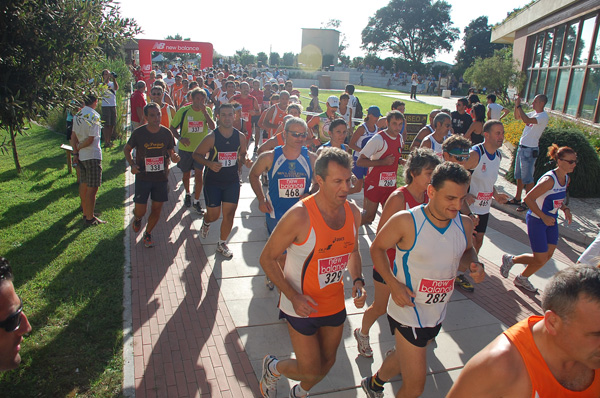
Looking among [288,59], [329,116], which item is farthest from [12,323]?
[288,59]

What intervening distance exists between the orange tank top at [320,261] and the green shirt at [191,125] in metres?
5.82

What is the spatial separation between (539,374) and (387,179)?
4.78 m

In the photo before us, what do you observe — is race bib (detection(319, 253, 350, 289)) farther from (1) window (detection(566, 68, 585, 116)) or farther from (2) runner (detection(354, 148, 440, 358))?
(1) window (detection(566, 68, 585, 116))

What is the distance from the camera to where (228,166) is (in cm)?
643

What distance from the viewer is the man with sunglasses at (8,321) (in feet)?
7.01

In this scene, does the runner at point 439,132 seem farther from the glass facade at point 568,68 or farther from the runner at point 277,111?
the glass facade at point 568,68

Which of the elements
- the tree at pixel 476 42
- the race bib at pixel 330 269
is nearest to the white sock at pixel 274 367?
the race bib at pixel 330 269

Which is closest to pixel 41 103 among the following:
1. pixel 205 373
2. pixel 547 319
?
pixel 205 373

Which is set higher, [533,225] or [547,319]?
[547,319]

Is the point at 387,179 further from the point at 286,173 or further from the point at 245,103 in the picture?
the point at 245,103

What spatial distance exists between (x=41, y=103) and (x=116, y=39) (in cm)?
135

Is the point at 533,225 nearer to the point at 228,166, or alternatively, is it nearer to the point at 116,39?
the point at 228,166

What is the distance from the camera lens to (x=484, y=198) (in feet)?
19.2

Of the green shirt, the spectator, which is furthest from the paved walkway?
the spectator
